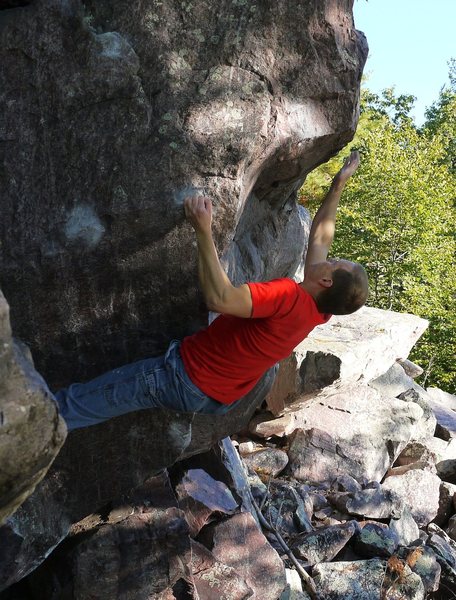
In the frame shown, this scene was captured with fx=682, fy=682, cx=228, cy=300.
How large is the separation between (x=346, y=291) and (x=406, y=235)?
17.4 m

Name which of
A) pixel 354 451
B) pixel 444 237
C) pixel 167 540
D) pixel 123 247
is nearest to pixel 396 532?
pixel 354 451

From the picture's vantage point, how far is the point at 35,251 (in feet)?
14.3

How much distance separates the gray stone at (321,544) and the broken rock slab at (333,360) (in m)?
2.16

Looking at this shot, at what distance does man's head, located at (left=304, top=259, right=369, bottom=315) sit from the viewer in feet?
13.6

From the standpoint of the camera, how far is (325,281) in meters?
4.24

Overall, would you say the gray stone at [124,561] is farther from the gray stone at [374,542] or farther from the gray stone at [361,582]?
the gray stone at [374,542]

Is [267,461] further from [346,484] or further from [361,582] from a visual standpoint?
[361,582]

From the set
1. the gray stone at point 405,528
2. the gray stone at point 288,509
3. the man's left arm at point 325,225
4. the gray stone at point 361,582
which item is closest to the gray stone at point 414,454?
the gray stone at point 405,528

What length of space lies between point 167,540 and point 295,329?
2.29m

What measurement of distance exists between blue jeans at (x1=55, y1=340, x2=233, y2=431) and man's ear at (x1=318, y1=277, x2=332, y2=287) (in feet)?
3.35

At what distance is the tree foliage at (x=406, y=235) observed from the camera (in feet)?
68.0

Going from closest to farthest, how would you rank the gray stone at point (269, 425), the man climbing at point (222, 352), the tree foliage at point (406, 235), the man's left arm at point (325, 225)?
the man climbing at point (222, 352) < the man's left arm at point (325, 225) < the gray stone at point (269, 425) < the tree foliage at point (406, 235)

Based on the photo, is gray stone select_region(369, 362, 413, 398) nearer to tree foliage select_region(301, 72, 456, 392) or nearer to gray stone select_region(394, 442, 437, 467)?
gray stone select_region(394, 442, 437, 467)

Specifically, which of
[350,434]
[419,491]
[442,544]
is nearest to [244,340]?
[442,544]
